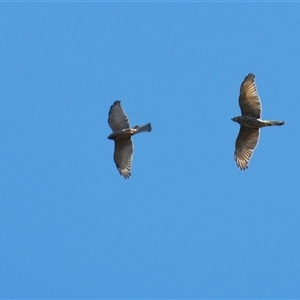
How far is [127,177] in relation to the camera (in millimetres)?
77750

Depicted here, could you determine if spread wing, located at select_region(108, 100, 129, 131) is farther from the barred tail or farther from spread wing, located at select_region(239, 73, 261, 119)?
the barred tail

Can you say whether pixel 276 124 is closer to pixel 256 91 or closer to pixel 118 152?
pixel 256 91

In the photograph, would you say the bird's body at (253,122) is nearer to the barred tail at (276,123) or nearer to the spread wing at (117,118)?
the barred tail at (276,123)

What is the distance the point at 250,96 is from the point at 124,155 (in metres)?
5.65

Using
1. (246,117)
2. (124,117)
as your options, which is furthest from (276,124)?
(124,117)

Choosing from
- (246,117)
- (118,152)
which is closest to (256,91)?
(246,117)

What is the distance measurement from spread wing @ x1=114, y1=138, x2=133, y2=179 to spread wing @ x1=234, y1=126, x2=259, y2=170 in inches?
172

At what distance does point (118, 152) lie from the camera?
255ft

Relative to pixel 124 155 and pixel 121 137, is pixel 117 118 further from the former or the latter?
pixel 124 155

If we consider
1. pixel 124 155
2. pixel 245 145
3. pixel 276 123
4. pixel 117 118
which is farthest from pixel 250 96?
pixel 124 155

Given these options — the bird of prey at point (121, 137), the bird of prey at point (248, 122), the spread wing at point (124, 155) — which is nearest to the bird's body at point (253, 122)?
the bird of prey at point (248, 122)

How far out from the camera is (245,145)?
257ft

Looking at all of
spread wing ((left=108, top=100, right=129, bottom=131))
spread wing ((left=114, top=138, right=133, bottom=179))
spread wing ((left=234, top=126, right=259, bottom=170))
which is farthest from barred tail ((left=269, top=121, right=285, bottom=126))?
spread wing ((left=108, top=100, right=129, bottom=131))

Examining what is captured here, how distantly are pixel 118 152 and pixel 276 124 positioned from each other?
6.51 m
